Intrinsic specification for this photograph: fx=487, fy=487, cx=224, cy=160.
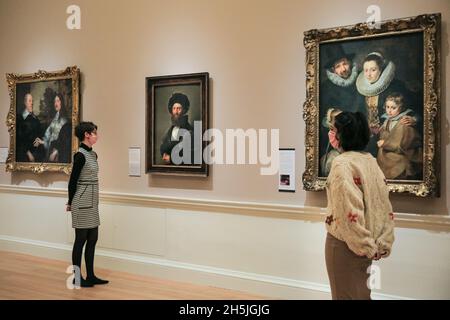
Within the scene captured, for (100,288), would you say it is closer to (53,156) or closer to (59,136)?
(53,156)

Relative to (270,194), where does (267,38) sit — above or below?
above

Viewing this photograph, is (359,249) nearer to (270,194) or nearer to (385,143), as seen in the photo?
(385,143)

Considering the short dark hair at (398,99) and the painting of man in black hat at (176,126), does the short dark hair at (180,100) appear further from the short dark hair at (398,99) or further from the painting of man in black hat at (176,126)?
the short dark hair at (398,99)

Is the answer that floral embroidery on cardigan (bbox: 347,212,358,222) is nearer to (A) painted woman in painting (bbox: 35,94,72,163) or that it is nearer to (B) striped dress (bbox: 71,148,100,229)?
(B) striped dress (bbox: 71,148,100,229)

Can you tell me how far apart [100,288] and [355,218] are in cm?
336

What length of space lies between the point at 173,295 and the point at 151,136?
1881mm

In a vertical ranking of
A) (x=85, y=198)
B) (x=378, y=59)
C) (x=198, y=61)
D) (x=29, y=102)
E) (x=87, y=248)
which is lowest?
(x=87, y=248)

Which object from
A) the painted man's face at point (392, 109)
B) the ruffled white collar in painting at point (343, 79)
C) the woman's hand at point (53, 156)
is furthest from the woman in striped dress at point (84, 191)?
the painted man's face at point (392, 109)

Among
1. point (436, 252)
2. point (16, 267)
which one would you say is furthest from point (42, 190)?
point (436, 252)

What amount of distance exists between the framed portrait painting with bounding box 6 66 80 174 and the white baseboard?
1.15 meters

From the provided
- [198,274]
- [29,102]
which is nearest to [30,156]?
[29,102]

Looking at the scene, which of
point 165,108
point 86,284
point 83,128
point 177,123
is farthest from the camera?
point 165,108

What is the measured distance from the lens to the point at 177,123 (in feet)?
18.4

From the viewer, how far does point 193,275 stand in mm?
5508
